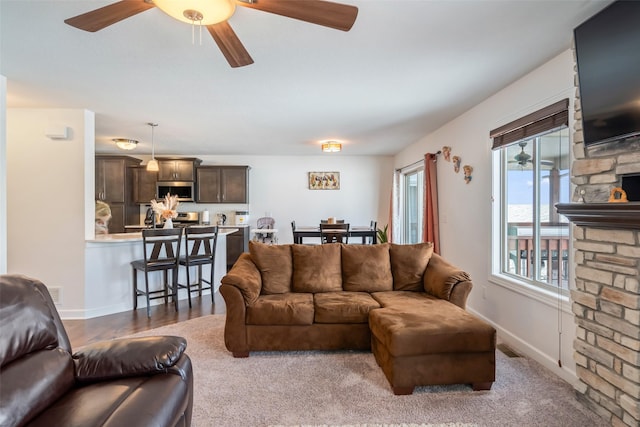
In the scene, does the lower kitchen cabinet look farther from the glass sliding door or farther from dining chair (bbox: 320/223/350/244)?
the glass sliding door

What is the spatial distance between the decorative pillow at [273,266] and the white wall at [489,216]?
6.93ft

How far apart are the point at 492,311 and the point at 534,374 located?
97 cm

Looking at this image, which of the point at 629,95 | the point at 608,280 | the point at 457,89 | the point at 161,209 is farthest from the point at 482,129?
the point at 161,209

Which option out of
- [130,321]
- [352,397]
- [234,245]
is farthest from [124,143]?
[352,397]

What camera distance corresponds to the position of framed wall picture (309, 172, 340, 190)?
279 inches

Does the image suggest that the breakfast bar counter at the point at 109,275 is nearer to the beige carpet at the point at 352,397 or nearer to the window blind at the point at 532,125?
the beige carpet at the point at 352,397

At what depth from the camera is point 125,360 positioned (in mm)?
1463

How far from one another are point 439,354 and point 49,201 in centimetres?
440

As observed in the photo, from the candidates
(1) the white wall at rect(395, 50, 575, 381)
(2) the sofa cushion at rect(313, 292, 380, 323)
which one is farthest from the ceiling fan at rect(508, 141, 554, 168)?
(2) the sofa cushion at rect(313, 292, 380, 323)

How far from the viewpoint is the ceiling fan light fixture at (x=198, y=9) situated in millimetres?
1390

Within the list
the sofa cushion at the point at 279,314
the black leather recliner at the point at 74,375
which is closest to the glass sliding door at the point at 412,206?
the sofa cushion at the point at 279,314

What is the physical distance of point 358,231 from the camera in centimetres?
514

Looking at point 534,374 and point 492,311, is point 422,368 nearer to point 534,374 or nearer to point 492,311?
point 534,374

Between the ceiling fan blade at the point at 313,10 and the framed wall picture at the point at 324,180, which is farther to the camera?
the framed wall picture at the point at 324,180
